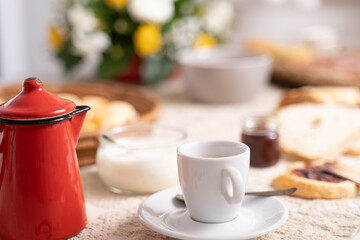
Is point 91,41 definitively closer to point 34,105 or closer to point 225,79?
point 225,79

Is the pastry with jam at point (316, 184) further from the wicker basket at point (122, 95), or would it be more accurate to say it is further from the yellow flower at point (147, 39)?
the yellow flower at point (147, 39)

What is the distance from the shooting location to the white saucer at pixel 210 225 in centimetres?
76

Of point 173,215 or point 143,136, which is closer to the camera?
point 173,215

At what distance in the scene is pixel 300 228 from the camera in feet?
2.82

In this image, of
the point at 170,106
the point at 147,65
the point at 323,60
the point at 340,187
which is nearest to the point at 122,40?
the point at 147,65

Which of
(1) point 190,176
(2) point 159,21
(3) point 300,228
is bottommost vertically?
(3) point 300,228

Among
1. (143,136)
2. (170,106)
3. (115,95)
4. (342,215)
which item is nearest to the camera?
(342,215)

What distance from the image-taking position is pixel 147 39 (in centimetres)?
198

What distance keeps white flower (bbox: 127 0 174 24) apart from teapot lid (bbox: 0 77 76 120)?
4.01 ft

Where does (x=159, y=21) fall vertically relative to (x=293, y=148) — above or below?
above

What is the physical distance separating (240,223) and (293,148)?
19.2 inches

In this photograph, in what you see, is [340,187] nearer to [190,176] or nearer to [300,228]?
[300,228]

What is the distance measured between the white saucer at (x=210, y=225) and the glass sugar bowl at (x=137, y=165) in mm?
87

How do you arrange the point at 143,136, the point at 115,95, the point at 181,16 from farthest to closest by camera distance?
the point at 181,16 → the point at 115,95 → the point at 143,136
